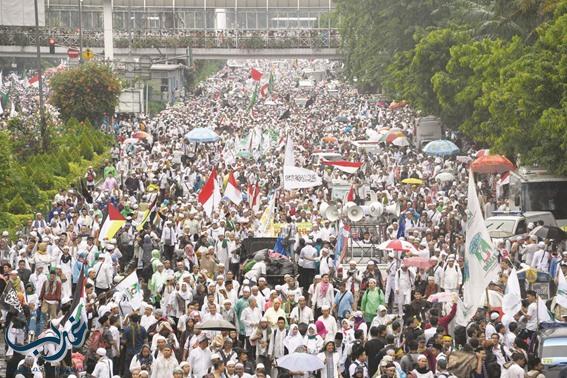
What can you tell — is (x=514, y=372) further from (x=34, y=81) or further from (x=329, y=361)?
(x=34, y=81)

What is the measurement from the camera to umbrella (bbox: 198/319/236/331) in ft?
64.5

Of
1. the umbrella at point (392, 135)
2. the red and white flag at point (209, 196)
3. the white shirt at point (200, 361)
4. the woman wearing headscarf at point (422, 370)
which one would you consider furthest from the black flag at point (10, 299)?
the umbrella at point (392, 135)

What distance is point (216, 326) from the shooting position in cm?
1972

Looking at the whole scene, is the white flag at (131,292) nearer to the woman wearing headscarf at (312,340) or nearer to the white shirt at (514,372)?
the woman wearing headscarf at (312,340)

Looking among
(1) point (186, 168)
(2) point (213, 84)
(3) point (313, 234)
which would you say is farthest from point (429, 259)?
(2) point (213, 84)

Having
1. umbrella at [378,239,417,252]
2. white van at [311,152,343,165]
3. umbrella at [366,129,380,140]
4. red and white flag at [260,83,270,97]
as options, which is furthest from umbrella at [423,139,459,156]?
red and white flag at [260,83,270,97]

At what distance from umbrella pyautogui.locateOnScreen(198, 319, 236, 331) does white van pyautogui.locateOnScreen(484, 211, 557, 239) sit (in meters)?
11.2

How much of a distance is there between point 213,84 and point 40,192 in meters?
86.0

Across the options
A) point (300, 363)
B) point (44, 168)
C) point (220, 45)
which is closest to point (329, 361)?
point (300, 363)

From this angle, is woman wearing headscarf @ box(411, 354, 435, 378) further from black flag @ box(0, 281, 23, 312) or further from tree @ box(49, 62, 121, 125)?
tree @ box(49, 62, 121, 125)

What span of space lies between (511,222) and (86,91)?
33942mm

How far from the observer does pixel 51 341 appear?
1947 cm

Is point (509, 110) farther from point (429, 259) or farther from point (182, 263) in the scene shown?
point (182, 263)

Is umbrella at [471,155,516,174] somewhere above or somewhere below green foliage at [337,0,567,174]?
below
